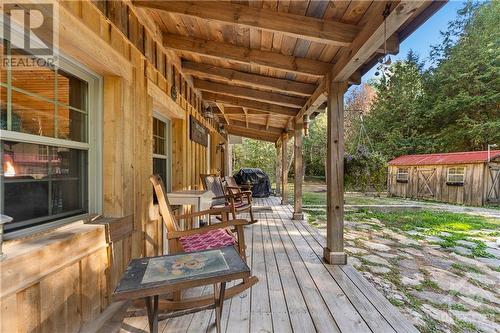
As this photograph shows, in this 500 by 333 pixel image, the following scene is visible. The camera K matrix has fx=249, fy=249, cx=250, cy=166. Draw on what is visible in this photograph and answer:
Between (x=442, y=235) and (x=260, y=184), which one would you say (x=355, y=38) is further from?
(x=260, y=184)

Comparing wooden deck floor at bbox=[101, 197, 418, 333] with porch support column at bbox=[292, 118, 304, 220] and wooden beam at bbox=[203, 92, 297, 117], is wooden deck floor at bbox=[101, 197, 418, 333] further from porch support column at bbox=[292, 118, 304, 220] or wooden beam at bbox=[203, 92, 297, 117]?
wooden beam at bbox=[203, 92, 297, 117]

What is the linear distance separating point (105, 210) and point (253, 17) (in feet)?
6.14

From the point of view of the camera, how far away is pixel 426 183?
38.4ft

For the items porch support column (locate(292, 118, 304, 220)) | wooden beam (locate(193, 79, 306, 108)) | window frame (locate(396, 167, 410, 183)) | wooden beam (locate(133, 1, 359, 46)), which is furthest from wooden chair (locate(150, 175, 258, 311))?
window frame (locate(396, 167, 410, 183))

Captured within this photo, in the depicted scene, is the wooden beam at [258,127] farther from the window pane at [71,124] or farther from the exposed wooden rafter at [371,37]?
the window pane at [71,124]

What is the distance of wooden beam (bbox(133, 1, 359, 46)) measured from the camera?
1996 mm

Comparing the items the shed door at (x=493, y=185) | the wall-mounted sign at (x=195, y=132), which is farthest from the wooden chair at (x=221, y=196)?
the shed door at (x=493, y=185)

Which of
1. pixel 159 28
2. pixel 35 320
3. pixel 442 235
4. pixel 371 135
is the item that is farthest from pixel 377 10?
pixel 371 135

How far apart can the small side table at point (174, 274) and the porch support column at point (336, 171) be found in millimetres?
1564

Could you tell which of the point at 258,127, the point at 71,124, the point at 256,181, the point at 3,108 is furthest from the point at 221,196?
the point at 256,181

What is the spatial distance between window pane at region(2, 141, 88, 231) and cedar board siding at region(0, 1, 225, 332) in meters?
0.12
